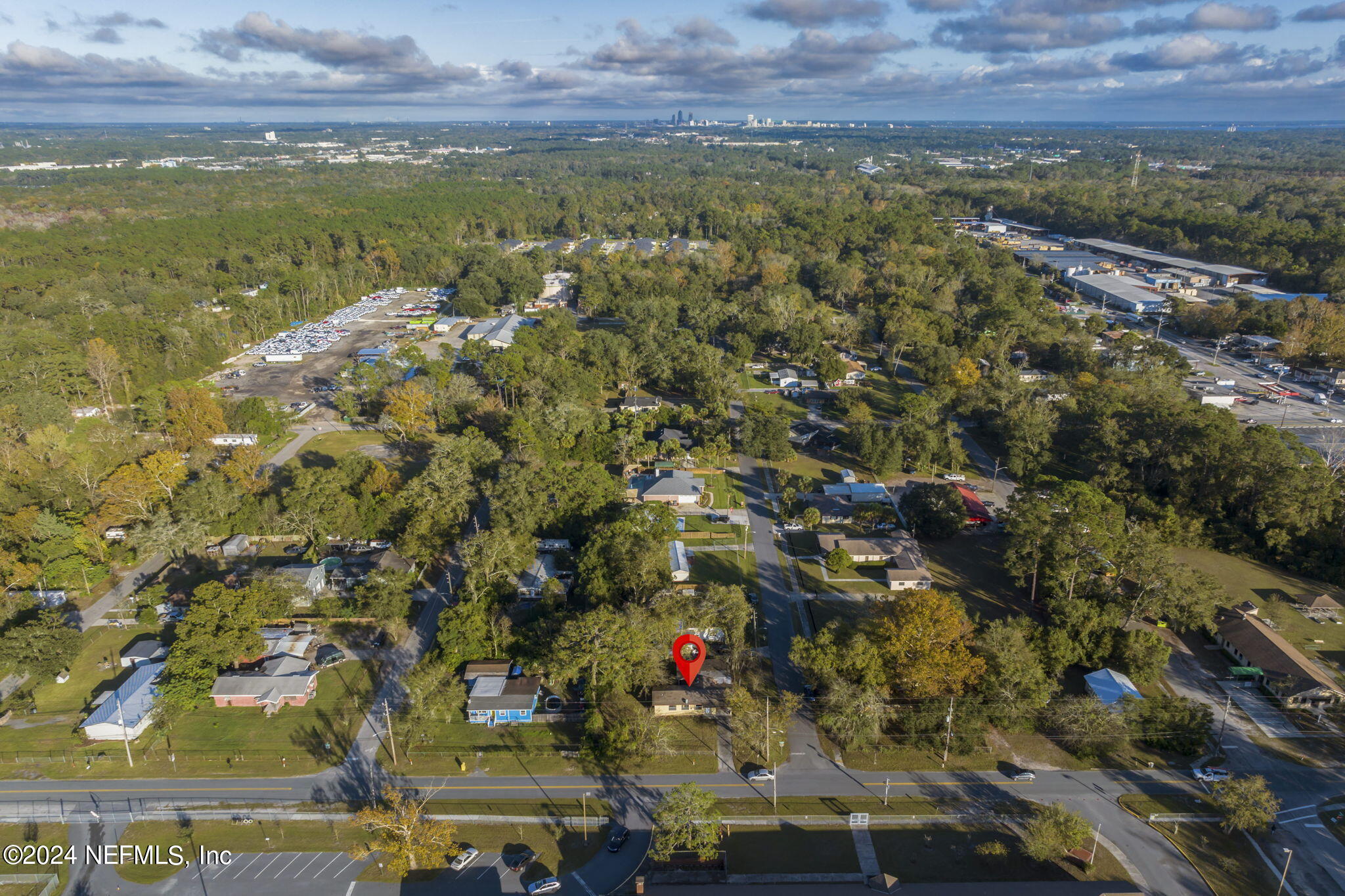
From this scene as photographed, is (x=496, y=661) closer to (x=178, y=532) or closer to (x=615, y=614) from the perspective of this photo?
(x=615, y=614)

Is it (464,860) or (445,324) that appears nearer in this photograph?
(464,860)

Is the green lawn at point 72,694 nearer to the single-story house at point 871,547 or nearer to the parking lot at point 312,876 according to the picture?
the parking lot at point 312,876

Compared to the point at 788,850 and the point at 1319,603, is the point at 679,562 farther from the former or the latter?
the point at 1319,603

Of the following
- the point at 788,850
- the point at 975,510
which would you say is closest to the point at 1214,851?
the point at 788,850

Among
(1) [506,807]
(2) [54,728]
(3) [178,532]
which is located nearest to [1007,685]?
(1) [506,807]

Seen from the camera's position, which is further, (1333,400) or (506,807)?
(1333,400)

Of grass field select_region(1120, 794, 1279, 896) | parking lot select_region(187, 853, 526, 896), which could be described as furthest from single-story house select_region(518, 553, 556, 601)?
grass field select_region(1120, 794, 1279, 896)
